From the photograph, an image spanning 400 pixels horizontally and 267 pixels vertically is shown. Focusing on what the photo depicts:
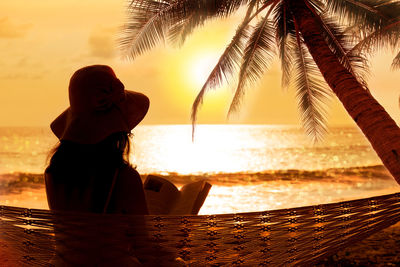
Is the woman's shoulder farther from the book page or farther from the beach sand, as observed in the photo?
the beach sand

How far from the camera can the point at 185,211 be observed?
1524 millimetres

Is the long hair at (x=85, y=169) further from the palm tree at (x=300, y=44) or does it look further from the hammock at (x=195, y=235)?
the palm tree at (x=300, y=44)

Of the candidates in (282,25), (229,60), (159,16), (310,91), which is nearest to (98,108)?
(159,16)

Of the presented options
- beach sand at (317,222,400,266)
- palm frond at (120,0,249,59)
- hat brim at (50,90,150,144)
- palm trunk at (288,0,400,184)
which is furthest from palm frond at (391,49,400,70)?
hat brim at (50,90,150,144)

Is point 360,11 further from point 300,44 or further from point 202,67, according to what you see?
point 202,67

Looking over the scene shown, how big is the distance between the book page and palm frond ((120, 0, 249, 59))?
2805 millimetres

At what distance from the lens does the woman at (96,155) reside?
1225 mm

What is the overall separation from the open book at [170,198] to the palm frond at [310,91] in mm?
4439

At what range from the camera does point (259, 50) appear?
5594 mm

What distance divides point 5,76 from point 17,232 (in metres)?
40.8

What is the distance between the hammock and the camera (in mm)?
1292

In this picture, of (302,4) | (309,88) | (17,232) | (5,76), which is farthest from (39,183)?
(5,76)

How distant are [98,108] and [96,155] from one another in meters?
0.13

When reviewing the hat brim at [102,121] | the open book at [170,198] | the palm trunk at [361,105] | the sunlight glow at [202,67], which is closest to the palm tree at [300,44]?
the palm trunk at [361,105]
